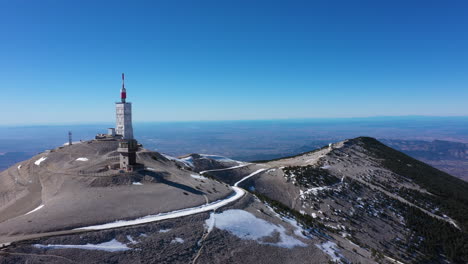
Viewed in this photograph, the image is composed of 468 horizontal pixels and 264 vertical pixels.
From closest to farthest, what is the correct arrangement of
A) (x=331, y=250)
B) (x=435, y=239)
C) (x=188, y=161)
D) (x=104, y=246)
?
(x=104, y=246) < (x=331, y=250) < (x=435, y=239) < (x=188, y=161)

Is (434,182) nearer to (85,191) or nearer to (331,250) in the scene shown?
(331,250)

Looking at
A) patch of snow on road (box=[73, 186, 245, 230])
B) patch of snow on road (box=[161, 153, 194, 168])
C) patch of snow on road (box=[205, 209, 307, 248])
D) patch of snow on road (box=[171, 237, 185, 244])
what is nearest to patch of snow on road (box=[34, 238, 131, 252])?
patch of snow on road (box=[73, 186, 245, 230])

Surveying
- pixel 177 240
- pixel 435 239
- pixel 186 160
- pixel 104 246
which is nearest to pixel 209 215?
pixel 177 240

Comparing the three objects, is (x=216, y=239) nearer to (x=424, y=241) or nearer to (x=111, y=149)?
(x=424, y=241)

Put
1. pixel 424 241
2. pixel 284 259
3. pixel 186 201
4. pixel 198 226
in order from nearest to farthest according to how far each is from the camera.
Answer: pixel 284 259, pixel 198 226, pixel 186 201, pixel 424 241

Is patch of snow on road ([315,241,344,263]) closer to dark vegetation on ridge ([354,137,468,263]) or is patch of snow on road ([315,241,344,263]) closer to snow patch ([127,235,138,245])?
dark vegetation on ridge ([354,137,468,263])

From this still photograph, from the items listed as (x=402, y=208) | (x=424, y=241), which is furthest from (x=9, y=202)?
(x=402, y=208)
